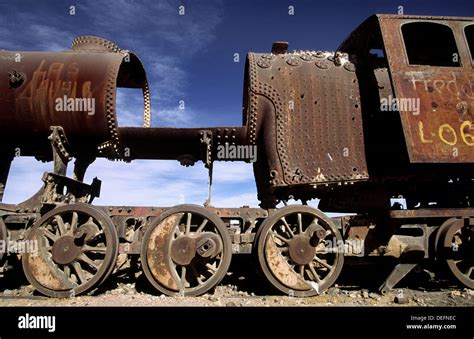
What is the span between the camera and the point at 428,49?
5336 millimetres

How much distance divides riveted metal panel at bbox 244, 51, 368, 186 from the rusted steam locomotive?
16 millimetres

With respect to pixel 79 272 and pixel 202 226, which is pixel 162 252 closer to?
pixel 202 226

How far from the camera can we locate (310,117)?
4633mm

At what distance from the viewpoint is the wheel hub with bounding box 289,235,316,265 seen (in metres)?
4.15

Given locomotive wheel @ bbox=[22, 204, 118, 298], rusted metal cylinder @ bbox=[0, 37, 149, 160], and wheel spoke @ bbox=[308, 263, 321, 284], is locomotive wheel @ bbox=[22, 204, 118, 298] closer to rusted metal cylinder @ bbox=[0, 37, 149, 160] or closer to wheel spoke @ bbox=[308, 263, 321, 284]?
rusted metal cylinder @ bbox=[0, 37, 149, 160]

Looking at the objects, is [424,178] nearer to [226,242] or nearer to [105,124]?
[226,242]

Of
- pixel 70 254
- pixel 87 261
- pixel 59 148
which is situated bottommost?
pixel 87 261

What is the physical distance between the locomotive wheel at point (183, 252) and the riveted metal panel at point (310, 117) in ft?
3.59

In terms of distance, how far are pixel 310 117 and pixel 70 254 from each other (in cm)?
363

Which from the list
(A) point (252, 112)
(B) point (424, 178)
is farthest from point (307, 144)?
(B) point (424, 178)

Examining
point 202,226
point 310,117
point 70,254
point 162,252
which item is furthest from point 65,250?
point 310,117

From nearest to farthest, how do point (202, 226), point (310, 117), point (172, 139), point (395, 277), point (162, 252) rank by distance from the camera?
point (162, 252), point (202, 226), point (395, 277), point (310, 117), point (172, 139)

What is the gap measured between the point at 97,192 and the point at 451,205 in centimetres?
601

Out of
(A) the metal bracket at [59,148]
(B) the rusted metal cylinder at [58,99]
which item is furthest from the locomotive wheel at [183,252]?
(A) the metal bracket at [59,148]
